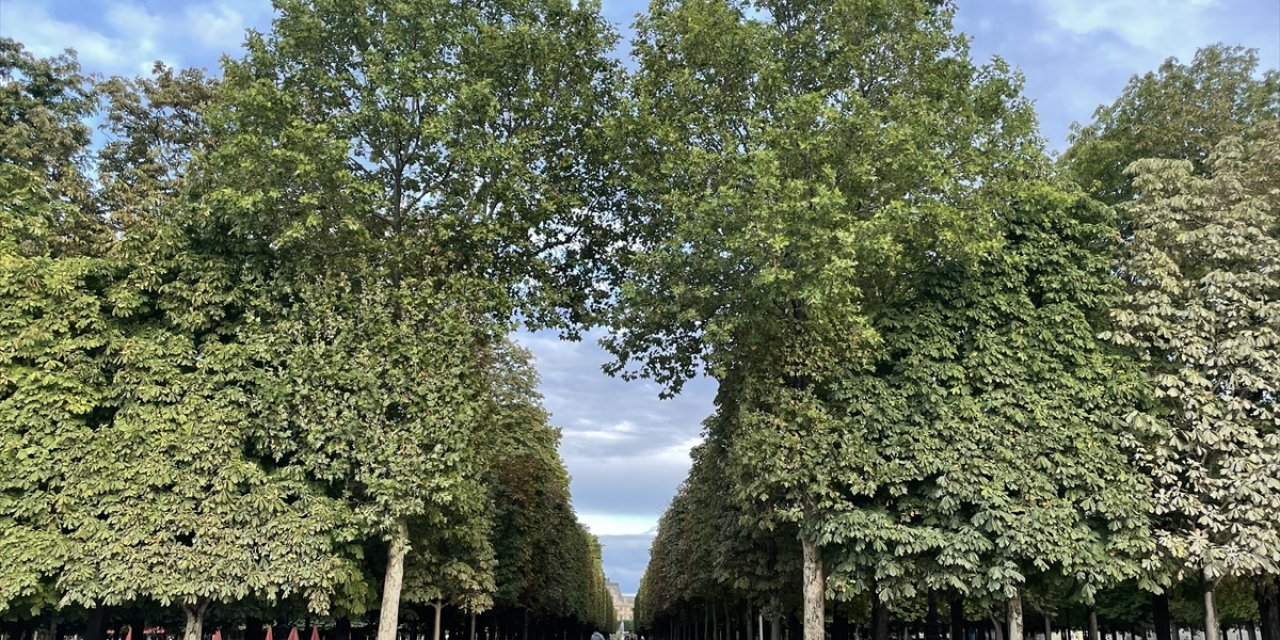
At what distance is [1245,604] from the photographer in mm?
35625

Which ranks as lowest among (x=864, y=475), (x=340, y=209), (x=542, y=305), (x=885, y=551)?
(x=885, y=551)

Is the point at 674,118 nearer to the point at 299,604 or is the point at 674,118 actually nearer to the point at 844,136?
the point at 844,136

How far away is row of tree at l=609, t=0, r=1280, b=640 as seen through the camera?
1667 centimetres

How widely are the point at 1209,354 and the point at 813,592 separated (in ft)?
31.4

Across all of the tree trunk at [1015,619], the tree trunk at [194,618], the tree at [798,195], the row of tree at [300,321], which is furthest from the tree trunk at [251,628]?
the tree trunk at [1015,619]

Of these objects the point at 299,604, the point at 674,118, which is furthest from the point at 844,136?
the point at 299,604

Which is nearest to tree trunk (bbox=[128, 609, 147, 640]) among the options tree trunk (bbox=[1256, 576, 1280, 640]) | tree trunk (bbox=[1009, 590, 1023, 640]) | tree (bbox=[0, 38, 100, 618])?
tree (bbox=[0, 38, 100, 618])

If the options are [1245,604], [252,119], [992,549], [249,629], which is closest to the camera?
[992,549]

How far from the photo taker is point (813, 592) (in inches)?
699

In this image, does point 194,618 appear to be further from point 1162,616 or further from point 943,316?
point 1162,616

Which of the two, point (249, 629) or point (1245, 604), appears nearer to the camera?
point (249, 629)

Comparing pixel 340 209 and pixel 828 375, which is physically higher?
pixel 340 209

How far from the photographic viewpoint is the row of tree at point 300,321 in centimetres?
1652

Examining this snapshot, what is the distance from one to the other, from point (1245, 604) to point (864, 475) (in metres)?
28.7
